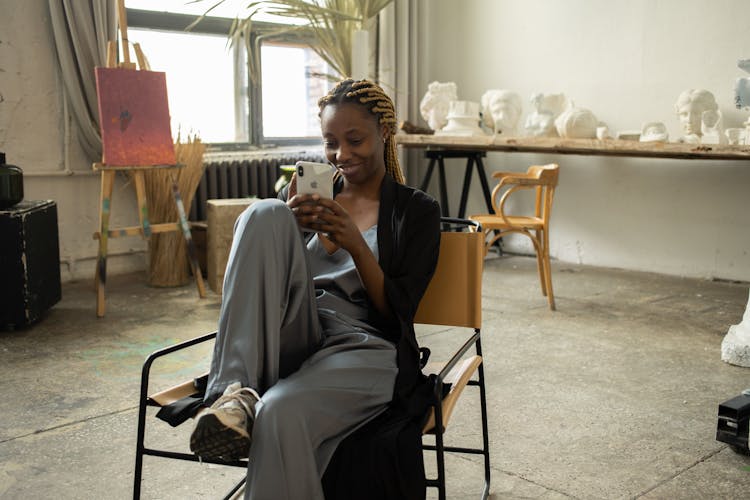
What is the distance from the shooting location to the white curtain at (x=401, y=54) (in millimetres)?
6090

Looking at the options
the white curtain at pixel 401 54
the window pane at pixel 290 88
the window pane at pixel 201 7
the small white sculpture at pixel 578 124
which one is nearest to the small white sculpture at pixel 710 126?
the small white sculpture at pixel 578 124

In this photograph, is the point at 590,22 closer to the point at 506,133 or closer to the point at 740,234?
the point at 506,133

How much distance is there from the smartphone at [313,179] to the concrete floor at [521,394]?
3.13 feet

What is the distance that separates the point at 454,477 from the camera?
217 centimetres

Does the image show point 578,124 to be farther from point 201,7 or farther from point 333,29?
point 201,7

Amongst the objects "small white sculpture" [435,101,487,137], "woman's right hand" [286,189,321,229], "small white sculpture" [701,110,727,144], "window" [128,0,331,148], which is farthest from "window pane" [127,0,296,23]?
"woman's right hand" [286,189,321,229]

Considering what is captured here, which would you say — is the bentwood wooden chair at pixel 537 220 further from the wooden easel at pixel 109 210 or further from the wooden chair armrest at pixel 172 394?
the wooden chair armrest at pixel 172 394

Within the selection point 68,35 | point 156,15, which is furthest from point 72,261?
point 156,15

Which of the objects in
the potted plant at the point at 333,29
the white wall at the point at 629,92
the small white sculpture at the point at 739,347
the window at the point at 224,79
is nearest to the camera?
the small white sculpture at the point at 739,347

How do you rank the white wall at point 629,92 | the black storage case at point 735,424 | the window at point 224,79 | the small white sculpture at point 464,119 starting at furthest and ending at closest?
the small white sculpture at point 464,119
the window at point 224,79
the white wall at point 629,92
the black storage case at point 735,424

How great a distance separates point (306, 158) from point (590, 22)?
90.1 inches

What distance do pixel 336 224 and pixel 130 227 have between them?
9.95 ft

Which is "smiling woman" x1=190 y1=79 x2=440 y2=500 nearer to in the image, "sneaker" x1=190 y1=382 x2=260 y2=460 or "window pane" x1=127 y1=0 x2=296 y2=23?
"sneaker" x1=190 y1=382 x2=260 y2=460

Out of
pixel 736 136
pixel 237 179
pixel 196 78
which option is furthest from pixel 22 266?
pixel 736 136
